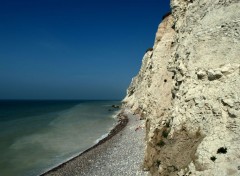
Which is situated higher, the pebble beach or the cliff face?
the cliff face

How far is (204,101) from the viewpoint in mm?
14695

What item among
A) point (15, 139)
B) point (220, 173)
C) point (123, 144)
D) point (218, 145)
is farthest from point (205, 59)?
point (15, 139)

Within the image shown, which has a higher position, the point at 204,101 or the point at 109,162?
the point at 204,101

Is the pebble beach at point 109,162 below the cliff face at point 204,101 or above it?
below

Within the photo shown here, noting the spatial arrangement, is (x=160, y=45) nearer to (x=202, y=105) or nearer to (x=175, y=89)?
(x=175, y=89)

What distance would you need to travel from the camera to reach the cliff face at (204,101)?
43.0 feet

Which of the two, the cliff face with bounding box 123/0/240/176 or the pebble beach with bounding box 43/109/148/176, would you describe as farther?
the pebble beach with bounding box 43/109/148/176

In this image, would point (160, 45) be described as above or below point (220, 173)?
above

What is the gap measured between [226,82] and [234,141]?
3113 millimetres

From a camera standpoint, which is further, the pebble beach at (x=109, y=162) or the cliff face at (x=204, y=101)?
the pebble beach at (x=109, y=162)

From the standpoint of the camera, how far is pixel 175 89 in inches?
730

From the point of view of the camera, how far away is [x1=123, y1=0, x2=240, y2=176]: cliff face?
13.1 meters

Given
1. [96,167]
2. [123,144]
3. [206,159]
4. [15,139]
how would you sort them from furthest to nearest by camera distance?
[15,139] → [123,144] → [96,167] → [206,159]

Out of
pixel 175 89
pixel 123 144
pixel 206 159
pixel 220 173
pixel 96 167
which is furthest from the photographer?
pixel 123 144
